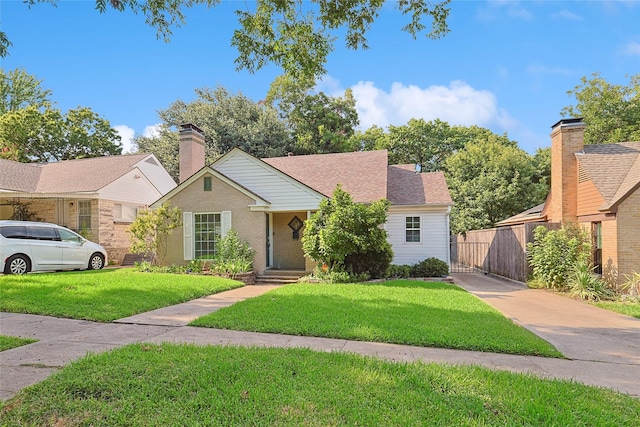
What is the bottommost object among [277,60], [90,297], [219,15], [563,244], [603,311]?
[603,311]

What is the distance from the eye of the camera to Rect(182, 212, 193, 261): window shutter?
14008 mm

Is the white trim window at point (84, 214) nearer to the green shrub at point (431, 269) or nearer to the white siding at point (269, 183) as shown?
the white siding at point (269, 183)

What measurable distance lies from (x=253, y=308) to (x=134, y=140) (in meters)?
29.3

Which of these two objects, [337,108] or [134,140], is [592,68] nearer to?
[337,108]

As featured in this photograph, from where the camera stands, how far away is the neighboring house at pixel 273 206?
45.0 ft

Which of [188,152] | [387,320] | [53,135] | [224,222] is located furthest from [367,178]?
[53,135]

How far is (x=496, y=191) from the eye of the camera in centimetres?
2323

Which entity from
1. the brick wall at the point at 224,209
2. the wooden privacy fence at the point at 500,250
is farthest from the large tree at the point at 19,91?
the wooden privacy fence at the point at 500,250

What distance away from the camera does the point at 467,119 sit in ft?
110

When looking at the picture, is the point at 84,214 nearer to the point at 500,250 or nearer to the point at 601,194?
the point at 500,250

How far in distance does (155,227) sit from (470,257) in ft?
53.0

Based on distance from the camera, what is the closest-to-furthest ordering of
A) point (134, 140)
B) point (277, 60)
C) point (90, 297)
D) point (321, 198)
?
1. point (277, 60)
2. point (90, 297)
3. point (321, 198)
4. point (134, 140)

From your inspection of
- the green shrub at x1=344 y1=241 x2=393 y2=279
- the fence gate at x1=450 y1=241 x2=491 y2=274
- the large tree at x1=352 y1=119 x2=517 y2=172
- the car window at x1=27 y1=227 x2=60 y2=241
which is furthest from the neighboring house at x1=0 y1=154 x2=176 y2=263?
the large tree at x1=352 y1=119 x2=517 y2=172

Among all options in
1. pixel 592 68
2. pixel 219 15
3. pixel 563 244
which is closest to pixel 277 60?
pixel 219 15
